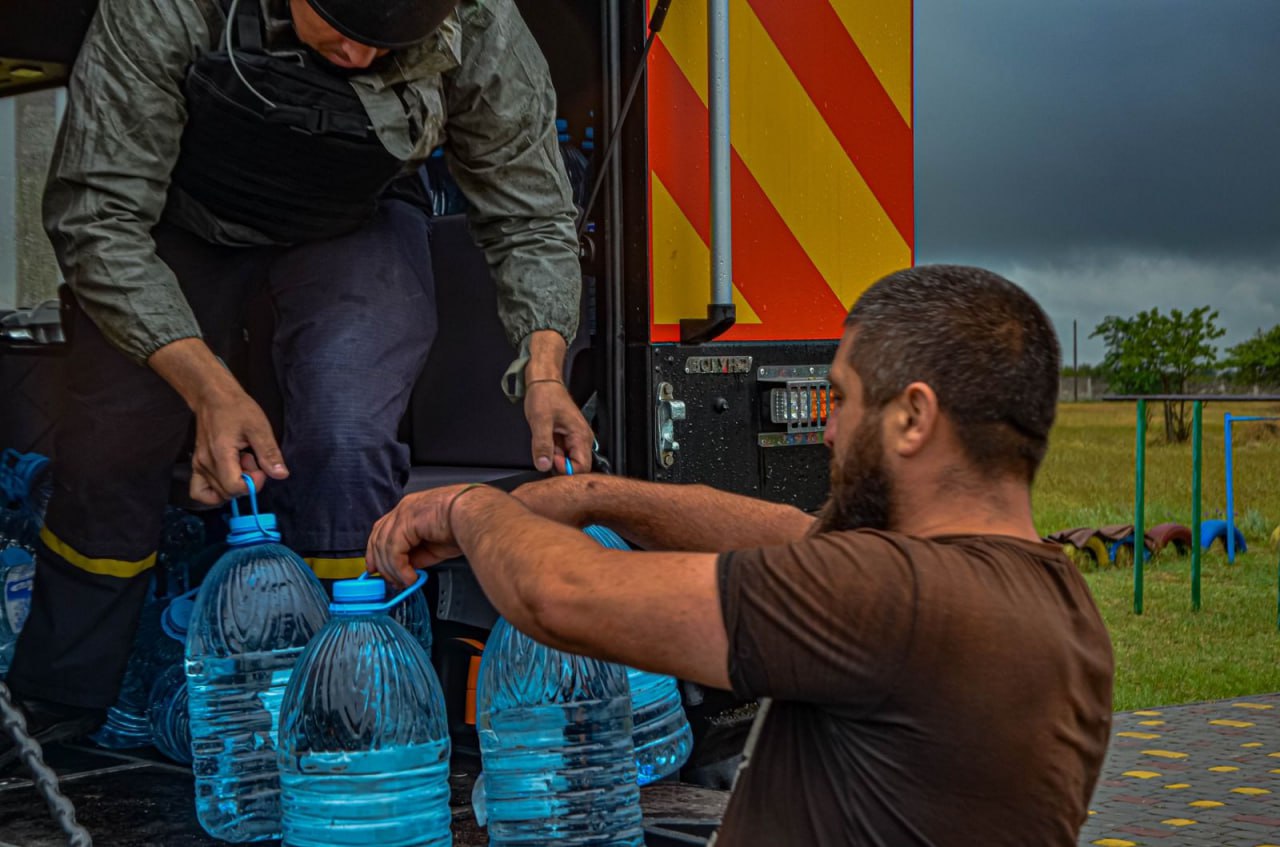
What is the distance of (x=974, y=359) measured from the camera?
1.75 metres

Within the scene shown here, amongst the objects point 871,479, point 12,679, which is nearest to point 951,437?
point 871,479

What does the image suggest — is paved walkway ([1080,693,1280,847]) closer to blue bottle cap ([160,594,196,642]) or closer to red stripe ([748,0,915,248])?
red stripe ([748,0,915,248])

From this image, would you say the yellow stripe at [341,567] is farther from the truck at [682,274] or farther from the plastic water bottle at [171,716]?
the plastic water bottle at [171,716]

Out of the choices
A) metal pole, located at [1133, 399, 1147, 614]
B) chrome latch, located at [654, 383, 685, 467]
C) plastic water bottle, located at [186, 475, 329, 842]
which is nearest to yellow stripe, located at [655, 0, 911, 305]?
chrome latch, located at [654, 383, 685, 467]

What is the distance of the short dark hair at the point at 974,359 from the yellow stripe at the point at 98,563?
6.45 feet

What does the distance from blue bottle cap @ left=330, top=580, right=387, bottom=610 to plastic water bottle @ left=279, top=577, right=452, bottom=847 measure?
9.4 inches

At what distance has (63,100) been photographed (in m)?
4.05

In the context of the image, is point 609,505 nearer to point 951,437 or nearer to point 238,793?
point 951,437

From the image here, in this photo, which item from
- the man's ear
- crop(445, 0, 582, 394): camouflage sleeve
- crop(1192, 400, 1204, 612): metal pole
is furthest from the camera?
crop(1192, 400, 1204, 612): metal pole

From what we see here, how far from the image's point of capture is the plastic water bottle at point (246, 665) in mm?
2955

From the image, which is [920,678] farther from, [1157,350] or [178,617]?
[1157,350]

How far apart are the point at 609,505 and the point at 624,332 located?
38.2 inches

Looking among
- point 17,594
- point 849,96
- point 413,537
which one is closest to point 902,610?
point 413,537

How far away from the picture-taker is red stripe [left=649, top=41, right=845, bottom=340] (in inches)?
129
